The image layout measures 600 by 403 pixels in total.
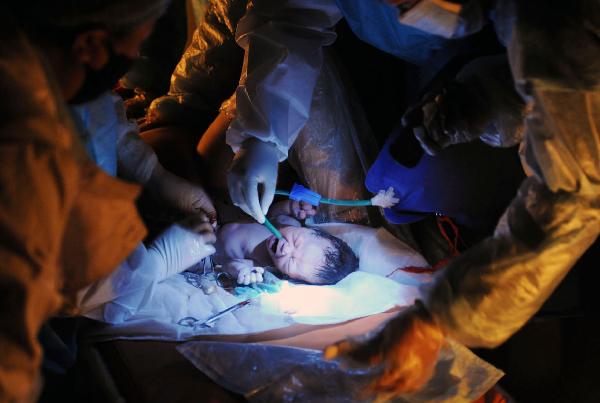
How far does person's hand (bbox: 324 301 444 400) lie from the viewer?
1.16 meters

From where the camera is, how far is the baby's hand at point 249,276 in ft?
7.11

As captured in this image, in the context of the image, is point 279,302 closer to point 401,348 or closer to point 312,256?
point 312,256

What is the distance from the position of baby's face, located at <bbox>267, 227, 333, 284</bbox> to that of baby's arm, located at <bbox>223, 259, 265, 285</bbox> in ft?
0.39

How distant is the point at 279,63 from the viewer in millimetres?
1809

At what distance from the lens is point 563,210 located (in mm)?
1046

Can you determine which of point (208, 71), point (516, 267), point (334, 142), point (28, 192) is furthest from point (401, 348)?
point (208, 71)

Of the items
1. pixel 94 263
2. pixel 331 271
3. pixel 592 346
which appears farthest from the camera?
pixel 331 271

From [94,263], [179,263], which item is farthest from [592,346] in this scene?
[94,263]

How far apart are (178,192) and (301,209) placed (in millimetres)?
629

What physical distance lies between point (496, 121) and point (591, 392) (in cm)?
122

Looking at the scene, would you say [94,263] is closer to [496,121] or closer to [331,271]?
[496,121]

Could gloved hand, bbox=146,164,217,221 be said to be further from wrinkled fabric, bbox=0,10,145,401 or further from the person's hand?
wrinkled fabric, bbox=0,10,145,401

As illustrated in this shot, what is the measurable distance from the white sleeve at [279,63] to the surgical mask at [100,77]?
2.87 ft

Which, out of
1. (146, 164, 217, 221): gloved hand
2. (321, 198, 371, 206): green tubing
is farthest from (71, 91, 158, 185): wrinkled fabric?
(321, 198, 371, 206): green tubing
